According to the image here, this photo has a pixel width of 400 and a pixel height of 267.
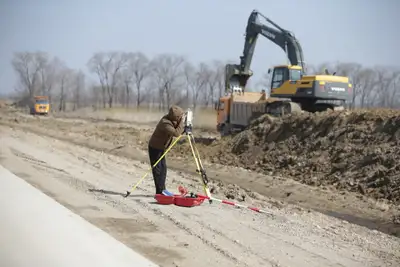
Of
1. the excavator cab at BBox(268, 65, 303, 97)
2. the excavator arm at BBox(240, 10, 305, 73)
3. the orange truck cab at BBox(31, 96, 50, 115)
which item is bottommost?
the orange truck cab at BBox(31, 96, 50, 115)

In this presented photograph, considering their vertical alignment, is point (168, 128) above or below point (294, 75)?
below

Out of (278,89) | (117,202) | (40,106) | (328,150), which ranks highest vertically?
(278,89)

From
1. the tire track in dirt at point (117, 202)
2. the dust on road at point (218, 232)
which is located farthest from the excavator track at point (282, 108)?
the tire track in dirt at point (117, 202)

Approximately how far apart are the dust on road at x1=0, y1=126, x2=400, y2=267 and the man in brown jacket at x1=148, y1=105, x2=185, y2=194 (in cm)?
47

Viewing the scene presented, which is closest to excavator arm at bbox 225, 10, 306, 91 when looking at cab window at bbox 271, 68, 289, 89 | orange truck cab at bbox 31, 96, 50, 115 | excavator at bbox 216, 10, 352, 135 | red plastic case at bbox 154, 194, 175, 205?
excavator at bbox 216, 10, 352, 135

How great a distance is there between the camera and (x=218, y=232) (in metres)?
6.54

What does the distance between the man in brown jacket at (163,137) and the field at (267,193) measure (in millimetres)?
473

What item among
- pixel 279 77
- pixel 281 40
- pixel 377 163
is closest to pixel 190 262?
pixel 377 163

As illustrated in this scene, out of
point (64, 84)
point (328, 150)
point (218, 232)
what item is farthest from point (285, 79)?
point (64, 84)

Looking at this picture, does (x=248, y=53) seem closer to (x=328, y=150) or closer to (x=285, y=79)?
(x=285, y=79)

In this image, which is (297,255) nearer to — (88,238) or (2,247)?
(88,238)

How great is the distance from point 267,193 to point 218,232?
17.7 feet

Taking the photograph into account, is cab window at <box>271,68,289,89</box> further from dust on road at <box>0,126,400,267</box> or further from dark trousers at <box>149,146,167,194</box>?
dark trousers at <box>149,146,167,194</box>

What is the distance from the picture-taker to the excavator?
17938 mm
